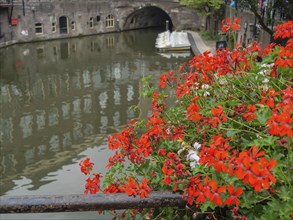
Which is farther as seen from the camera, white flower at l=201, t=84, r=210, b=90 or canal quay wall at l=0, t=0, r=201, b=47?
canal quay wall at l=0, t=0, r=201, b=47

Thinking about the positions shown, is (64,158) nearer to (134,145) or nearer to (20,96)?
(20,96)

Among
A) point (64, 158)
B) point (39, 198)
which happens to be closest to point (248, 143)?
point (39, 198)

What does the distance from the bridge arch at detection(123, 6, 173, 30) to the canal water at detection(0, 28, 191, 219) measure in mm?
9829

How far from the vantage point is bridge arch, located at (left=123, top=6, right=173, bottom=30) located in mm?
39469

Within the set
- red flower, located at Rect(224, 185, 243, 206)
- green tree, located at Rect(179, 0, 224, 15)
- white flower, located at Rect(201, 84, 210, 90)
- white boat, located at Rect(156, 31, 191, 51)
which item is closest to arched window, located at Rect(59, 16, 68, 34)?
white boat, located at Rect(156, 31, 191, 51)

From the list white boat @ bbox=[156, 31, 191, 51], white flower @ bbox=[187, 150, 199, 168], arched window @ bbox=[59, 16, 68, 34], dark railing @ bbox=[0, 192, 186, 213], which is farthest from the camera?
arched window @ bbox=[59, 16, 68, 34]

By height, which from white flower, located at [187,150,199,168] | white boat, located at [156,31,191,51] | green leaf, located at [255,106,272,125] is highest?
green leaf, located at [255,106,272,125]

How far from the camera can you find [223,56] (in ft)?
10.1

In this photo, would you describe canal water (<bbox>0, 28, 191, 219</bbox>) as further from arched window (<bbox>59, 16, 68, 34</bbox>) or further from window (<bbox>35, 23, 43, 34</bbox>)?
arched window (<bbox>59, 16, 68, 34</bbox>)

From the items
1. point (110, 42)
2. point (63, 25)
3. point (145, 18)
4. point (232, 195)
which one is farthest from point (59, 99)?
Answer: point (145, 18)

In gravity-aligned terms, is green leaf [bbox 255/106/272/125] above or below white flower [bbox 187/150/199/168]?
above

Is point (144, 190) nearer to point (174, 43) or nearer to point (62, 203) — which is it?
point (62, 203)

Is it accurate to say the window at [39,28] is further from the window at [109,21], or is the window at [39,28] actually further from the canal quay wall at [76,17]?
the window at [109,21]

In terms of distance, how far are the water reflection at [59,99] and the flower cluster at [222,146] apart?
6.58 meters
